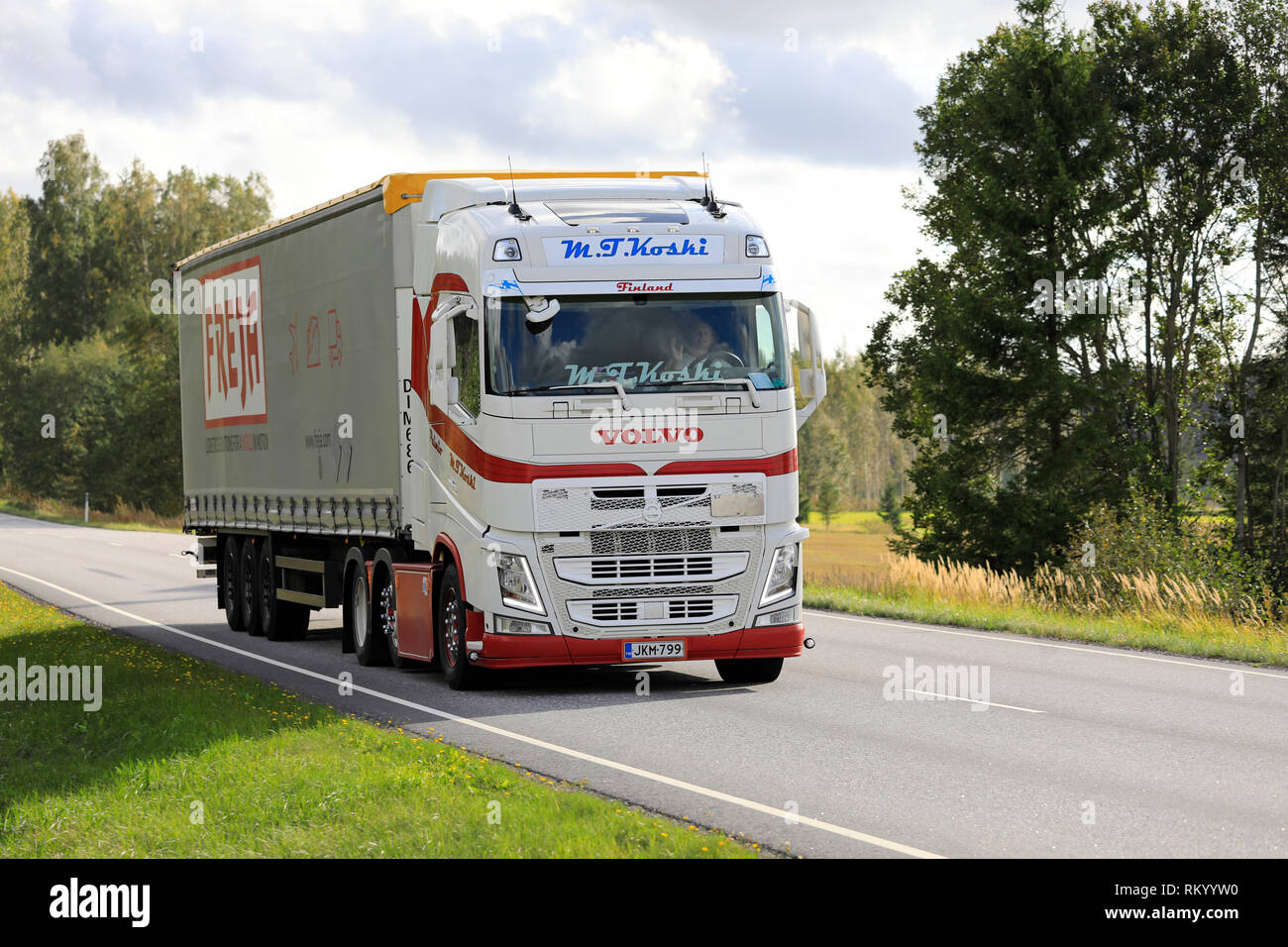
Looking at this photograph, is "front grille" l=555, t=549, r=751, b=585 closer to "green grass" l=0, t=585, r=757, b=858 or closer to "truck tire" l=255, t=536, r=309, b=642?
"green grass" l=0, t=585, r=757, b=858

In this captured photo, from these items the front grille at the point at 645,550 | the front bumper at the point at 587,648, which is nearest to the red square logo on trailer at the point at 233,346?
the front bumper at the point at 587,648

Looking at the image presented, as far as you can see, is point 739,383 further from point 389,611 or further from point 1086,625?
point 1086,625

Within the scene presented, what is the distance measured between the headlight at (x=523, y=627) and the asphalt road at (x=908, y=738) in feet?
2.00

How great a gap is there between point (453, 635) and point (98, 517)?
54040 millimetres

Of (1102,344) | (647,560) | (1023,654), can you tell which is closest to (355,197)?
(647,560)

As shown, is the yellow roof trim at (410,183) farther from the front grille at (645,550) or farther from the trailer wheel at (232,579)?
the trailer wheel at (232,579)

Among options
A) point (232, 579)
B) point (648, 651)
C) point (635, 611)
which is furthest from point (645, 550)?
point (232, 579)

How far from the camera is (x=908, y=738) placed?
10484 mm

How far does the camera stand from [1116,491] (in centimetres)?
3581

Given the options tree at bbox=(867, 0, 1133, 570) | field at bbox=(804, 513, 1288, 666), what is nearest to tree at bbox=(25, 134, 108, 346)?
tree at bbox=(867, 0, 1133, 570)

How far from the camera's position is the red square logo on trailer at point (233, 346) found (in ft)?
59.9

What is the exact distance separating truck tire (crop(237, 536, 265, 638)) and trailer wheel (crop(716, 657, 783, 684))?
7753mm

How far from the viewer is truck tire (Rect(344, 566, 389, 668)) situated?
606 inches
